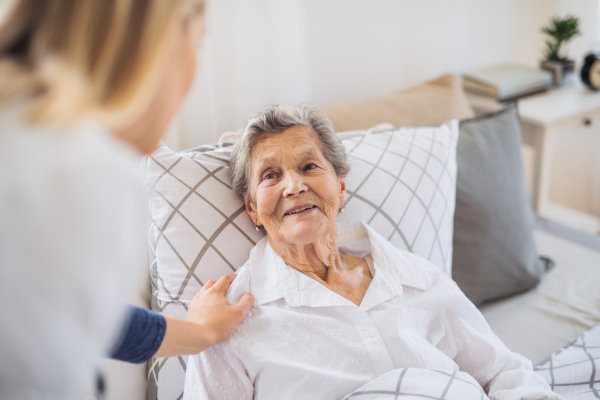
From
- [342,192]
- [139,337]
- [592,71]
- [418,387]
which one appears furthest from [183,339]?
[592,71]

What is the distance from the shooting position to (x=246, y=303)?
3.51 ft

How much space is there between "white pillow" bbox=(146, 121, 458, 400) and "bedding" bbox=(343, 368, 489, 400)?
1.46 feet

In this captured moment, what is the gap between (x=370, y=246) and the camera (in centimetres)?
129

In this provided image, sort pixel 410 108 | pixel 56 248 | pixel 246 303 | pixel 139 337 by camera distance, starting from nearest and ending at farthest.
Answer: pixel 56 248 → pixel 139 337 → pixel 246 303 → pixel 410 108

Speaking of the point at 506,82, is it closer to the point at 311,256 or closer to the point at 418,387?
the point at 311,256

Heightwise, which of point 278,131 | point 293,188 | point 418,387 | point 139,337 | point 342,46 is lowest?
point 418,387

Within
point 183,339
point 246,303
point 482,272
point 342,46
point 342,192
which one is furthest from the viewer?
point 342,46

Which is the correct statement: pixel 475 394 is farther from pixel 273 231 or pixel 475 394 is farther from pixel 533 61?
pixel 533 61

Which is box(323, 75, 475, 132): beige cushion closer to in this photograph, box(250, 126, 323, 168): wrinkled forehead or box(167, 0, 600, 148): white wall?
box(167, 0, 600, 148): white wall

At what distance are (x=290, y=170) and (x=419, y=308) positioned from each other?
1.53 ft

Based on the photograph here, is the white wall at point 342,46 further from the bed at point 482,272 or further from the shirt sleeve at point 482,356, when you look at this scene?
the shirt sleeve at point 482,356

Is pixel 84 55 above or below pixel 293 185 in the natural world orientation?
above

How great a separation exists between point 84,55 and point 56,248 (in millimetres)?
212

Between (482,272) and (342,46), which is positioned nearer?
(482,272)
